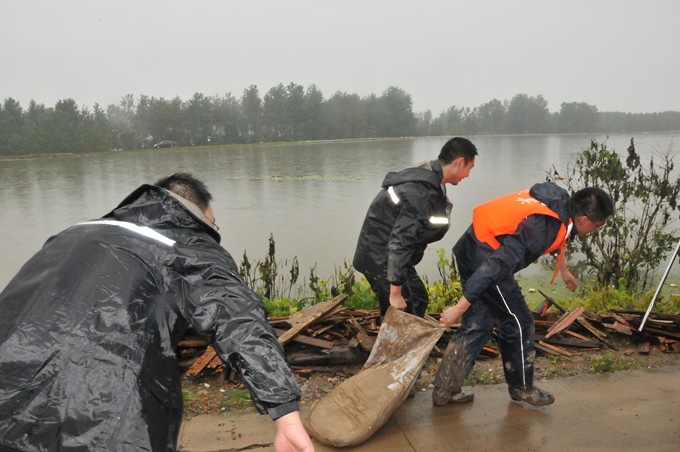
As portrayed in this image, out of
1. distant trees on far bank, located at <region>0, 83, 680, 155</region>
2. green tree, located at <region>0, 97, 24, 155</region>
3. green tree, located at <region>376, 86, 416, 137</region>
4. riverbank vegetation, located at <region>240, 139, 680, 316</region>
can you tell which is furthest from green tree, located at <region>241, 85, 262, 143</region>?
riverbank vegetation, located at <region>240, 139, 680, 316</region>

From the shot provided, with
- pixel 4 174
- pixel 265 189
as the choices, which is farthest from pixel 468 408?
pixel 4 174

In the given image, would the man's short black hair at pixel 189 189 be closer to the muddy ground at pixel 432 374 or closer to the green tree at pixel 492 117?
the muddy ground at pixel 432 374

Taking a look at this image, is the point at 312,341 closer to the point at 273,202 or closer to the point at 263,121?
the point at 273,202

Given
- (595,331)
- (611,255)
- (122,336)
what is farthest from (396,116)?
(122,336)

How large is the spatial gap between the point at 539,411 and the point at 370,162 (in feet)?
82.8

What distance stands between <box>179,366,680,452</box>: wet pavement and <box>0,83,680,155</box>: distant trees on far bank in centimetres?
4520

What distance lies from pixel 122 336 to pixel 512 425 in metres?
2.70

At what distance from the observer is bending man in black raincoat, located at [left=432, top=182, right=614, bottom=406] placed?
10.0 ft

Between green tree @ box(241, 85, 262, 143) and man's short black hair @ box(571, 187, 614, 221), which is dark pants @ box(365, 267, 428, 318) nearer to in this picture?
man's short black hair @ box(571, 187, 614, 221)

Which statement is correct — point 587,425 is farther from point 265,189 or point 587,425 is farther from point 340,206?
point 265,189

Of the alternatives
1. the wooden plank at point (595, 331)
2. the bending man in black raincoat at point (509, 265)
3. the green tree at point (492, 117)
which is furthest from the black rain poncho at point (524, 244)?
the green tree at point (492, 117)

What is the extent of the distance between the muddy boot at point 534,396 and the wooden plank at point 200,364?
7.44 ft

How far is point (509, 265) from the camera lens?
300 cm

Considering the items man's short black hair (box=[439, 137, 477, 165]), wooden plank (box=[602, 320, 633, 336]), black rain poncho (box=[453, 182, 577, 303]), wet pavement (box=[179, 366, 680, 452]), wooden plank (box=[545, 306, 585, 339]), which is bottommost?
wet pavement (box=[179, 366, 680, 452])
